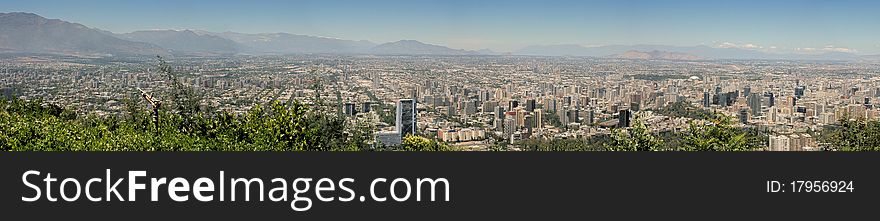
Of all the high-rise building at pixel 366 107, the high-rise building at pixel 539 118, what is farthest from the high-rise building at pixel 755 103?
the high-rise building at pixel 366 107

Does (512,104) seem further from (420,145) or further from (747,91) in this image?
(420,145)

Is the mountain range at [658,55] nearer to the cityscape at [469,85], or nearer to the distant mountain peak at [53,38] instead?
the cityscape at [469,85]

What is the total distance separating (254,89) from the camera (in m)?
27.8

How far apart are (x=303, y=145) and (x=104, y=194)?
29.0ft

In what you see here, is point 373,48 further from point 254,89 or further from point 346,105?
point 346,105

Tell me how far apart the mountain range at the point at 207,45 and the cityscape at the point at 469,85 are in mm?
100

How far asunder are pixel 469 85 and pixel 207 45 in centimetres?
2238

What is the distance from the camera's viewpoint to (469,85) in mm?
30812

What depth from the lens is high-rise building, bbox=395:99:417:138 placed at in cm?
2155

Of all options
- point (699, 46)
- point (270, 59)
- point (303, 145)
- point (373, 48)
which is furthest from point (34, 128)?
point (699, 46)

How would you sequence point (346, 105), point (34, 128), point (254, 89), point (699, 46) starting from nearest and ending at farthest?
point (34, 128) < point (346, 105) < point (254, 89) < point (699, 46)

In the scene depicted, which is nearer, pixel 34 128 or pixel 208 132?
pixel 34 128

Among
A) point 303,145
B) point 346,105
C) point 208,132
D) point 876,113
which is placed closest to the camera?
point 303,145

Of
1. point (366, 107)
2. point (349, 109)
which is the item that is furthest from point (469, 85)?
point (349, 109)
